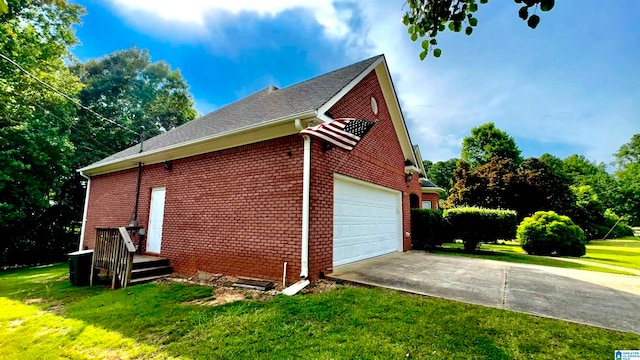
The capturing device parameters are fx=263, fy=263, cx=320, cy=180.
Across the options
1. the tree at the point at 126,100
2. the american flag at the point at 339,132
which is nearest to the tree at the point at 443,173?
the tree at the point at 126,100

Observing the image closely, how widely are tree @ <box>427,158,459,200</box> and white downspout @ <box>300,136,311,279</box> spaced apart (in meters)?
44.1

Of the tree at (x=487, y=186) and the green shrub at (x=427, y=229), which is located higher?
the tree at (x=487, y=186)

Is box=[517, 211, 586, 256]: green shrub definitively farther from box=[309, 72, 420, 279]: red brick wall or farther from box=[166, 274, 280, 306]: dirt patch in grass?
box=[166, 274, 280, 306]: dirt patch in grass

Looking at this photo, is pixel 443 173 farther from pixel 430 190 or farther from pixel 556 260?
pixel 556 260

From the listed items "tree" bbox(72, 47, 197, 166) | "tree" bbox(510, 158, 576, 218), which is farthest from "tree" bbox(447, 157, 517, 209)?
"tree" bbox(72, 47, 197, 166)

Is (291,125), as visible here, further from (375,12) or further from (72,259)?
(72,259)

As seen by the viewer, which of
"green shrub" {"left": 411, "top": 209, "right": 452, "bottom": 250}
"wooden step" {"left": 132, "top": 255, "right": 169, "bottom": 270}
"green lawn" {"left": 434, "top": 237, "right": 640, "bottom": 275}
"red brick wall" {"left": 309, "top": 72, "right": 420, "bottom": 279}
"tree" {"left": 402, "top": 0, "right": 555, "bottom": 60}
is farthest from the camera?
"green shrub" {"left": 411, "top": 209, "right": 452, "bottom": 250}

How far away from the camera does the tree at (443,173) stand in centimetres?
4562

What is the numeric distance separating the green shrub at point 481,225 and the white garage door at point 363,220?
339cm

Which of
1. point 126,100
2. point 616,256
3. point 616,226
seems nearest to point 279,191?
point 616,256

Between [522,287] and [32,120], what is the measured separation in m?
18.6

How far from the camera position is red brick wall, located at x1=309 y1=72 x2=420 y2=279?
5484mm

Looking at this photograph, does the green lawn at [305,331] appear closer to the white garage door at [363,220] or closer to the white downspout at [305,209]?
the white downspout at [305,209]

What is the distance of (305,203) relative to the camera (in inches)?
208
